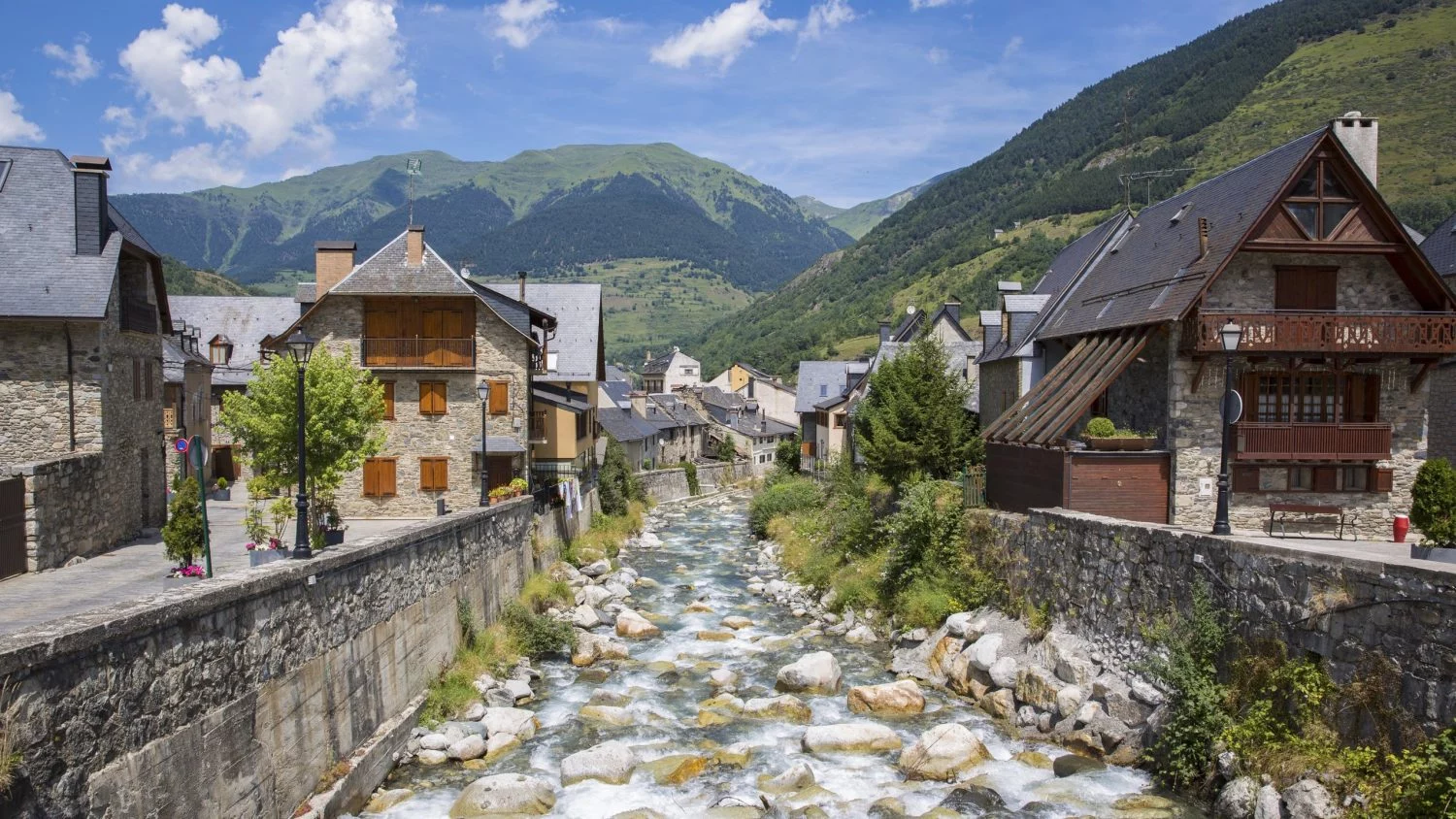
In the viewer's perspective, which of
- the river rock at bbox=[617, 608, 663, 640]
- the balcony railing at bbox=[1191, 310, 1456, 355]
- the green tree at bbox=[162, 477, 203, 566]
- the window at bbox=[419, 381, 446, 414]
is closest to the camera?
the green tree at bbox=[162, 477, 203, 566]

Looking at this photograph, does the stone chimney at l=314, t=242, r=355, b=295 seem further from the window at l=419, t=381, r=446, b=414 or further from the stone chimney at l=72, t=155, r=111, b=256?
the stone chimney at l=72, t=155, r=111, b=256

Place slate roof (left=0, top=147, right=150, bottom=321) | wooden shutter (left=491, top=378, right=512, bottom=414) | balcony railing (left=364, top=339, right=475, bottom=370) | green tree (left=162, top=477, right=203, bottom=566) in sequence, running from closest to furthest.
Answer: green tree (left=162, top=477, right=203, bottom=566), slate roof (left=0, top=147, right=150, bottom=321), balcony railing (left=364, top=339, right=475, bottom=370), wooden shutter (left=491, top=378, right=512, bottom=414)

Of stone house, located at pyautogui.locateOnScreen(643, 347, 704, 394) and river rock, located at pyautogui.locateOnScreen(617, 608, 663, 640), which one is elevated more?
stone house, located at pyautogui.locateOnScreen(643, 347, 704, 394)

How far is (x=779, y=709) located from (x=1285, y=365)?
560 inches

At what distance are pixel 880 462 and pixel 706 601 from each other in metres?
7.44

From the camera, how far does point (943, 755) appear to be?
1594 cm

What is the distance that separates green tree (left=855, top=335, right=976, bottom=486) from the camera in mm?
31781

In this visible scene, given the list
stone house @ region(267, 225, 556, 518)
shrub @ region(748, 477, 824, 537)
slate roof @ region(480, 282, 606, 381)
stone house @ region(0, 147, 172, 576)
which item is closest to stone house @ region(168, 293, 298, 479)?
slate roof @ region(480, 282, 606, 381)

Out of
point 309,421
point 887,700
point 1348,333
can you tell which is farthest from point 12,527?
point 1348,333

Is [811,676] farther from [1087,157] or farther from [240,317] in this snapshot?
[1087,157]

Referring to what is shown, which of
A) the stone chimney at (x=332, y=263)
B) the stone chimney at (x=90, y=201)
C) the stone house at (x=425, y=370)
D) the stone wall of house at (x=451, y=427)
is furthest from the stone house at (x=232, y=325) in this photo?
the stone chimney at (x=90, y=201)

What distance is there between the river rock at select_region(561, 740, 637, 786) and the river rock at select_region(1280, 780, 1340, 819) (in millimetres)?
9536

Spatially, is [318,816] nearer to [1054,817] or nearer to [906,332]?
[1054,817]

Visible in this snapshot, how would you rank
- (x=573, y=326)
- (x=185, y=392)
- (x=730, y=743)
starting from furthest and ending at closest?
(x=573, y=326) → (x=185, y=392) → (x=730, y=743)
